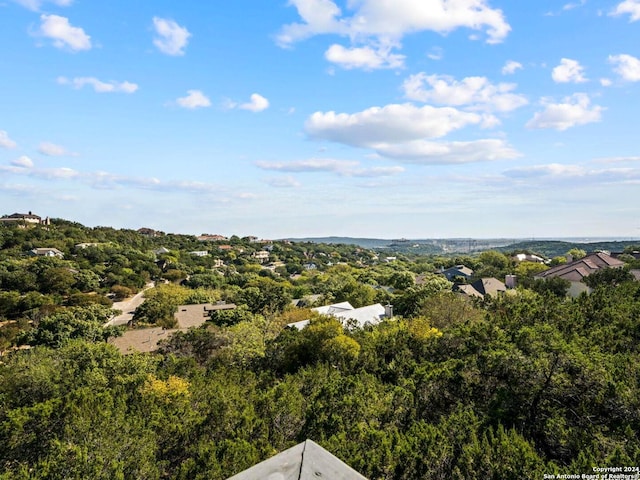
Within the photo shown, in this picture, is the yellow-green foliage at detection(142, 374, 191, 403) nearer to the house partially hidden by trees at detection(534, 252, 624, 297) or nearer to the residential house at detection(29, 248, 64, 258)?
the house partially hidden by trees at detection(534, 252, 624, 297)

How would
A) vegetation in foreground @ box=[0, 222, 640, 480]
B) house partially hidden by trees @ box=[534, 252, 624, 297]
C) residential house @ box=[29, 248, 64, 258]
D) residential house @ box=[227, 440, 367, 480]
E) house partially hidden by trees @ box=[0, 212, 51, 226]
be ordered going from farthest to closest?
house partially hidden by trees @ box=[0, 212, 51, 226] → residential house @ box=[29, 248, 64, 258] → house partially hidden by trees @ box=[534, 252, 624, 297] → vegetation in foreground @ box=[0, 222, 640, 480] → residential house @ box=[227, 440, 367, 480]

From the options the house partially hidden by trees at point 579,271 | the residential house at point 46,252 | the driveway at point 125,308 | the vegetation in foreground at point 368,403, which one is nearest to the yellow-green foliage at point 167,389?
the vegetation in foreground at point 368,403

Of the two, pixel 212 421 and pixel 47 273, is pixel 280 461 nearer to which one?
pixel 212 421

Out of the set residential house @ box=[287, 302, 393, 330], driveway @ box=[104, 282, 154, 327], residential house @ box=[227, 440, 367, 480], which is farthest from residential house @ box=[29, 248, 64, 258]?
residential house @ box=[227, 440, 367, 480]

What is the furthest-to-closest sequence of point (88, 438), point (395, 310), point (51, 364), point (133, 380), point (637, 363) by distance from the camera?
point (395, 310) → point (51, 364) → point (133, 380) → point (637, 363) → point (88, 438)

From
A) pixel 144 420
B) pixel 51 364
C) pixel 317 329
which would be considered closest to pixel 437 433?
pixel 144 420

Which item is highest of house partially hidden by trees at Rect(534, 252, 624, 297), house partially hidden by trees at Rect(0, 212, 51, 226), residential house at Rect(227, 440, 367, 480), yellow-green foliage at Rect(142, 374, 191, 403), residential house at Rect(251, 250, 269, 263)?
house partially hidden by trees at Rect(0, 212, 51, 226)

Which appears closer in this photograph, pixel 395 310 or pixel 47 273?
pixel 395 310

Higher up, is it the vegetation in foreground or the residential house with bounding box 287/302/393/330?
the vegetation in foreground
